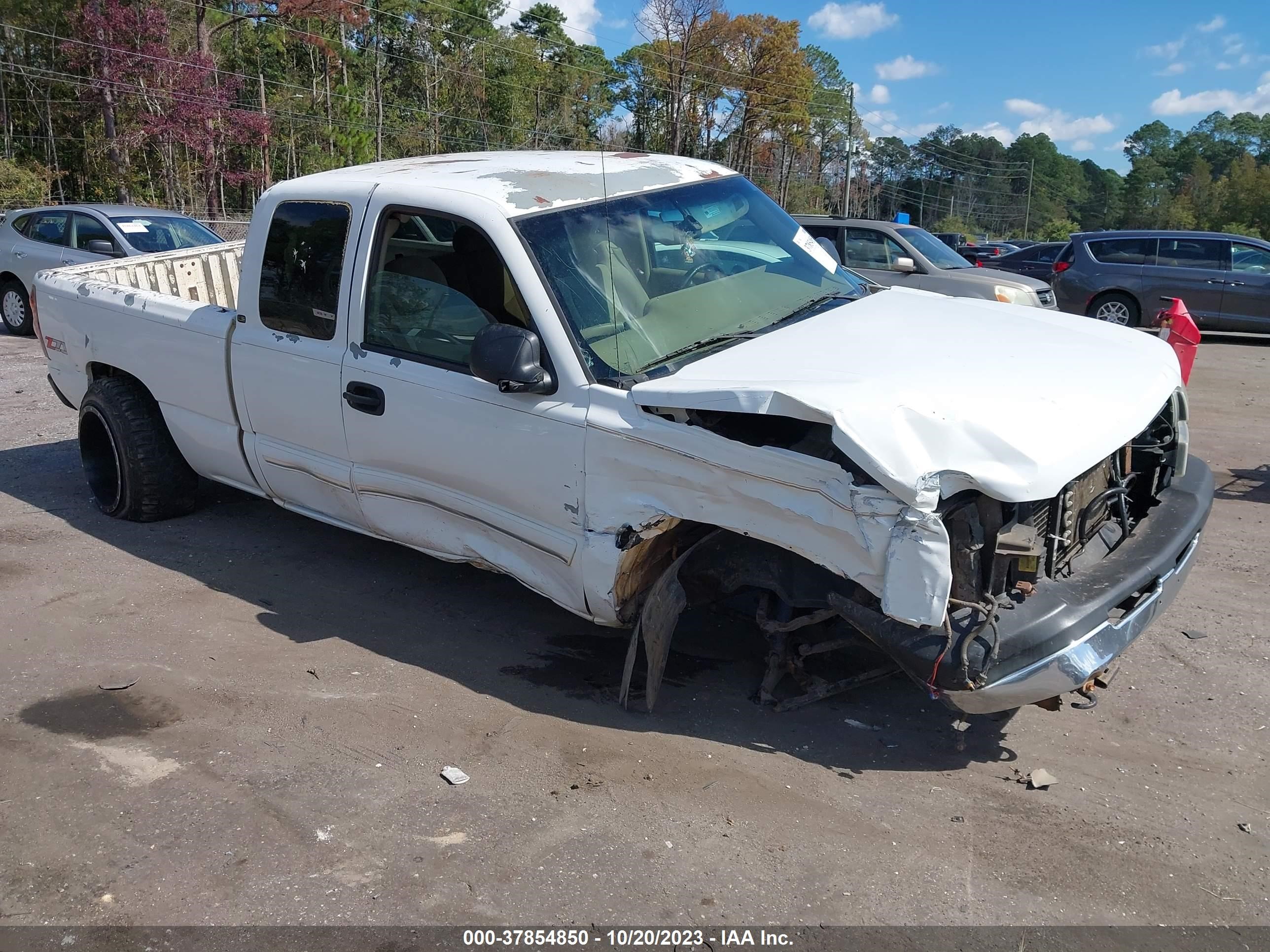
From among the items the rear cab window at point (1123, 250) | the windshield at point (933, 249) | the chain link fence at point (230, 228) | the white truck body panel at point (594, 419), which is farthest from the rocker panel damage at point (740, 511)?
the chain link fence at point (230, 228)

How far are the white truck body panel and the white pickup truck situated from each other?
0.5 inches

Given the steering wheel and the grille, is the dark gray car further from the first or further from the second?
the grille

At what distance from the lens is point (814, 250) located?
194 inches

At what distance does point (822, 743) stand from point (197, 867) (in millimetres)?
2110

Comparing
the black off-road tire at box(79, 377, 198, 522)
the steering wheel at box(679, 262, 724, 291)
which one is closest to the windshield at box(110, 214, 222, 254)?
the black off-road tire at box(79, 377, 198, 522)

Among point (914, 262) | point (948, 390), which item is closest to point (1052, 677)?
point (948, 390)

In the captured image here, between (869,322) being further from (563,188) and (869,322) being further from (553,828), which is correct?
(553,828)

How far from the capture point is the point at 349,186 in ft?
15.3

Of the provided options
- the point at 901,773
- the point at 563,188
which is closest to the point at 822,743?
the point at 901,773

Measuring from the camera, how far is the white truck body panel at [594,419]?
3025 mm

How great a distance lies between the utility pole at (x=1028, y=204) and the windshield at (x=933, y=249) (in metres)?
102

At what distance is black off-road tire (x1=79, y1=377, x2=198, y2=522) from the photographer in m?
5.82

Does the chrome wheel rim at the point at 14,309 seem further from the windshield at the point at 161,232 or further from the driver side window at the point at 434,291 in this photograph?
the driver side window at the point at 434,291

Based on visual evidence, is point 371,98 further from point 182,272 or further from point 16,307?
point 182,272
